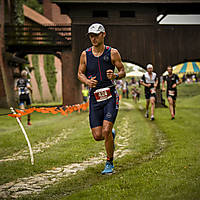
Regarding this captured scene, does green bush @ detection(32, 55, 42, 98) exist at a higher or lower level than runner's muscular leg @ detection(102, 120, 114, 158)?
higher

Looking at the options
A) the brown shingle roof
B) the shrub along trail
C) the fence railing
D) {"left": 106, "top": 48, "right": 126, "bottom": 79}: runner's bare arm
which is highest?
the brown shingle roof

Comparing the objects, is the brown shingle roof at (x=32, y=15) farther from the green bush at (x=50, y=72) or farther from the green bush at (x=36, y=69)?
the green bush at (x=50, y=72)

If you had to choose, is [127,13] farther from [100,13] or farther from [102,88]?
[102,88]

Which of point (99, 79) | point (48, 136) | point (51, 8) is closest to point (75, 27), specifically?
point (48, 136)

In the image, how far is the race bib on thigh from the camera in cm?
518

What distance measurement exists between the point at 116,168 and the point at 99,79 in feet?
5.47

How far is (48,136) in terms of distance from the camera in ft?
34.4

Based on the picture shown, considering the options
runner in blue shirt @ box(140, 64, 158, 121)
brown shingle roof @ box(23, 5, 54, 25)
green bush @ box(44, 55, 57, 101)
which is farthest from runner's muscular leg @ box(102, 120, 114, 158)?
green bush @ box(44, 55, 57, 101)

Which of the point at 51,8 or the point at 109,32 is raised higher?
the point at 51,8

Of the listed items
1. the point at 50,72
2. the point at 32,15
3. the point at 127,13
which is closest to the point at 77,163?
the point at 127,13

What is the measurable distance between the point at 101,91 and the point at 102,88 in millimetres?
65

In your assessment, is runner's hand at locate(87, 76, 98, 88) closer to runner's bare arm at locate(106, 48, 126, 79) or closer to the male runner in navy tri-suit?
the male runner in navy tri-suit

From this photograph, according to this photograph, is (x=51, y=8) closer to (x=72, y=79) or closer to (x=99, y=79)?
(x=72, y=79)

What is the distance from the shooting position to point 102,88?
5.23 meters
